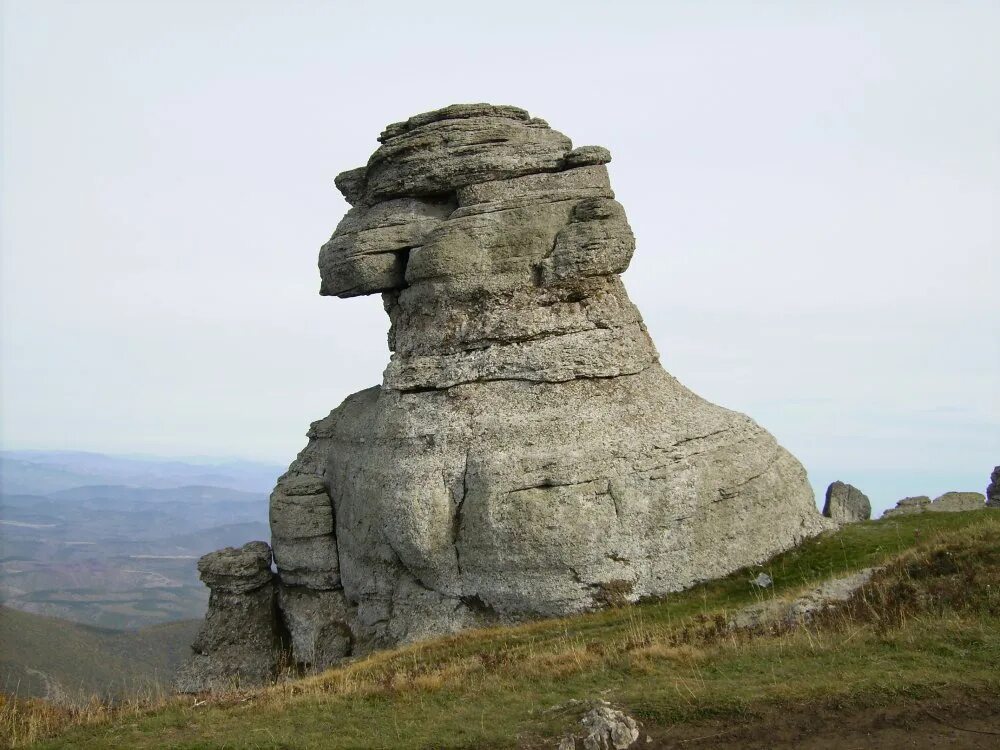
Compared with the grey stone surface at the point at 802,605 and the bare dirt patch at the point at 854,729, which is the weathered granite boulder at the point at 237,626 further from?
the bare dirt patch at the point at 854,729

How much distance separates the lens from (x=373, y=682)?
18.5 metres

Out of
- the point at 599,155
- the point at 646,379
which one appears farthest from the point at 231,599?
the point at 599,155

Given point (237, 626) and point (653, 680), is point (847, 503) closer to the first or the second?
point (653, 680)

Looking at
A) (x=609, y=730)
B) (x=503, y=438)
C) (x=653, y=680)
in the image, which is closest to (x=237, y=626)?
(x=503, y=438)

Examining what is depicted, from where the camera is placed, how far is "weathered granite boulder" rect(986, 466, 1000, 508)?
34.6 meters

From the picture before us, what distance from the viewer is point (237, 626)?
2778 centimetres

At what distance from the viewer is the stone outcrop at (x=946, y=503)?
109 feet

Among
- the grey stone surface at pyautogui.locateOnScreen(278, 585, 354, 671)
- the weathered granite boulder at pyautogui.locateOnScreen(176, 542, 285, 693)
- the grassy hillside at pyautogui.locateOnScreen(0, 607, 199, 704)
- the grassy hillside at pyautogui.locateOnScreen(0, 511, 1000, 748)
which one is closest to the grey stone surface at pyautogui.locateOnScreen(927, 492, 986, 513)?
the grassy hillside at pyautogui.locateOnScreen(0, 511, 1000, 748)

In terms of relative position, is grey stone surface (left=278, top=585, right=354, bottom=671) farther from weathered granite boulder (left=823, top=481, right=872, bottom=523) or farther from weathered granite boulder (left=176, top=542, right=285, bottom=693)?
weathered granite boulder (left=823, top=481, right=872, bottom=523)

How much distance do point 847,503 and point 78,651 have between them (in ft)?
141

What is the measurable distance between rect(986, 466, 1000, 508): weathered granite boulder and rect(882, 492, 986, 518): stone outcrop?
1.37 ft

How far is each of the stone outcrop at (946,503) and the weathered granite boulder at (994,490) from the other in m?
0.42

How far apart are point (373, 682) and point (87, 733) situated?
5410 mm

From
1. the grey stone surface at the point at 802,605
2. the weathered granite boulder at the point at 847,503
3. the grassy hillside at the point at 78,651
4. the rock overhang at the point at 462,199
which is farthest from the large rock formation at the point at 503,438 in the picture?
the grassy hillside at the point at 78,651
